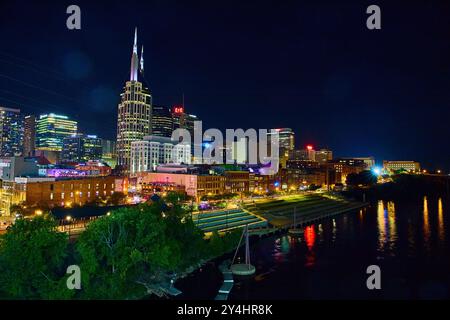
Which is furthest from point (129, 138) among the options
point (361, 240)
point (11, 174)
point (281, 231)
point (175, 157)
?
point (361, 240)

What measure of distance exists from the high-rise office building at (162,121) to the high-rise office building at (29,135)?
6270 centimetres

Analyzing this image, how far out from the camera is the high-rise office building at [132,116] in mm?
141625

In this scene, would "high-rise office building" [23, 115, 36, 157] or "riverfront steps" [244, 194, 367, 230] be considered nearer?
"riverfront steps" [244, 194, 367, 230]

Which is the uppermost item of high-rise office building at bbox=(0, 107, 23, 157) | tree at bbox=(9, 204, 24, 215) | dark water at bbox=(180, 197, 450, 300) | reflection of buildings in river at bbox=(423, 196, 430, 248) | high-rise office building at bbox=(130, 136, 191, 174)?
high-rise office building at bbox=(0, 107, 23, 157)

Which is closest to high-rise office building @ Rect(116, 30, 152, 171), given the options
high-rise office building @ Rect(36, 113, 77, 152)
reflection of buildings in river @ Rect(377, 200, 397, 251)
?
high-rise office building @ Rect(36, 113, 77, 152)

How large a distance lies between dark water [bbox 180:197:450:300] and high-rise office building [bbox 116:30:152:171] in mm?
103742

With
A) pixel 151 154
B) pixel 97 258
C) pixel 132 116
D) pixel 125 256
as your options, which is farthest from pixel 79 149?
pixel 125 256

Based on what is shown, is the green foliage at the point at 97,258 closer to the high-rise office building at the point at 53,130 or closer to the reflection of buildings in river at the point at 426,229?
the reflection of buildings in river at the point at 426,229

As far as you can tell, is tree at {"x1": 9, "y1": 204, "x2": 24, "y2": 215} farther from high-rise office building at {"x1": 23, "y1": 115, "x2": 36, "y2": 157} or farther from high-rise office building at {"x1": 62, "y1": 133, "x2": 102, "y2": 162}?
high-rise office building at {"x1": 23, "y1": 115, "x2": 36, "y2": 157}

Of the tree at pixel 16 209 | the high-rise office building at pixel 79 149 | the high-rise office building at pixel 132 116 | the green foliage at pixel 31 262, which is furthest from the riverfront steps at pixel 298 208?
the high-rise office building at pixel 79 149

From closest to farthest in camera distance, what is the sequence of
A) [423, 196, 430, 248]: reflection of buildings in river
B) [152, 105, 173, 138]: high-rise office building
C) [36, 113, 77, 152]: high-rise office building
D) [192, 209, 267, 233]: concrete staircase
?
[423, 196, 430, 248]: reflection of buildings in river, [192, 209, 267, 233]: concrete staircase, [152, 105, 173, 138]: high-rise office building, [36, 113, 77, 152]: high-rise office building

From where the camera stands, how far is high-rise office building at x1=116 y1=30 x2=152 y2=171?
141625 millimetres
